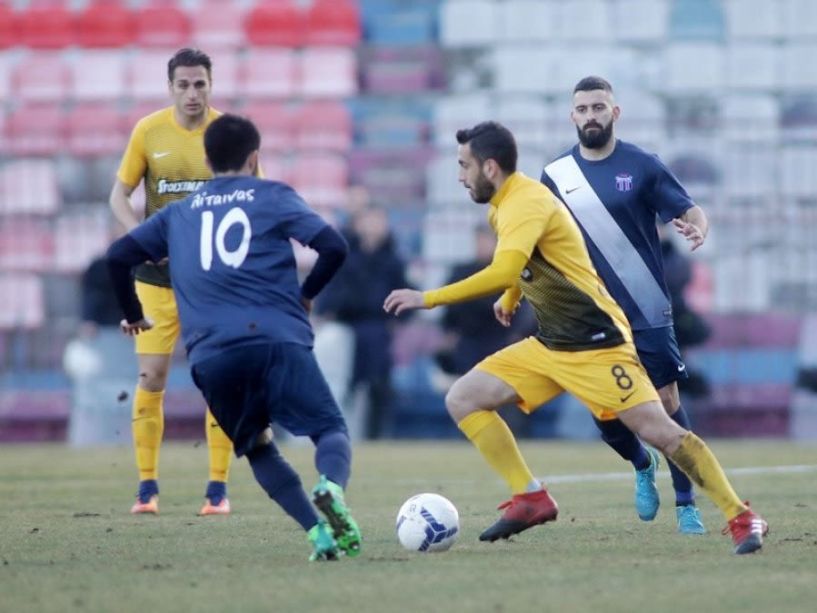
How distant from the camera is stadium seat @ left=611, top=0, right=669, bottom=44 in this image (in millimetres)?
19438

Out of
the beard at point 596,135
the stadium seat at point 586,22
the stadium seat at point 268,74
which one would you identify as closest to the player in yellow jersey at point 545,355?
the beard at point 596,135

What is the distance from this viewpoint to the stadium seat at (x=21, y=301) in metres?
17.7

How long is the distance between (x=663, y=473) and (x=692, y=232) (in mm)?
4684

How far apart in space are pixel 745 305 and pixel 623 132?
A: 234 centimetres

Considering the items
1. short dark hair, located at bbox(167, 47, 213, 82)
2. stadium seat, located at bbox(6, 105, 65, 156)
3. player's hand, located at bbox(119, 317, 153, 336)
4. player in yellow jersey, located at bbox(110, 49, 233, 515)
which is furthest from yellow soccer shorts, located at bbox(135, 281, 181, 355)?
stadium seat, located at bbox(6, 105, 65, 156)

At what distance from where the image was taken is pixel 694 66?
1911 cm

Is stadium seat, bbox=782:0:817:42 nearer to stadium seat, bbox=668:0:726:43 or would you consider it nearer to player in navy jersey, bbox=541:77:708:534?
stadium seat, bbox=668:0:726:43

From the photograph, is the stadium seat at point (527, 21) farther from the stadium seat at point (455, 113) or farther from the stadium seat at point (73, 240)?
the stadium seat at point (73, 240)

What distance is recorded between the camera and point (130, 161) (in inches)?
360

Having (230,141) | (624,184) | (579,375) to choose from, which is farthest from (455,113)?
(230,141)

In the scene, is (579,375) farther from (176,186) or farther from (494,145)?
(176,186)

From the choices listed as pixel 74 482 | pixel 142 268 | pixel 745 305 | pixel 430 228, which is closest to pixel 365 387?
pixel 430 228

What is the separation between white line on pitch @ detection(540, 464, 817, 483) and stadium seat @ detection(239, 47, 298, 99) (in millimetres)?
8851

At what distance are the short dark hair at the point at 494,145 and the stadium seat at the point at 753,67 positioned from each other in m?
12.5
